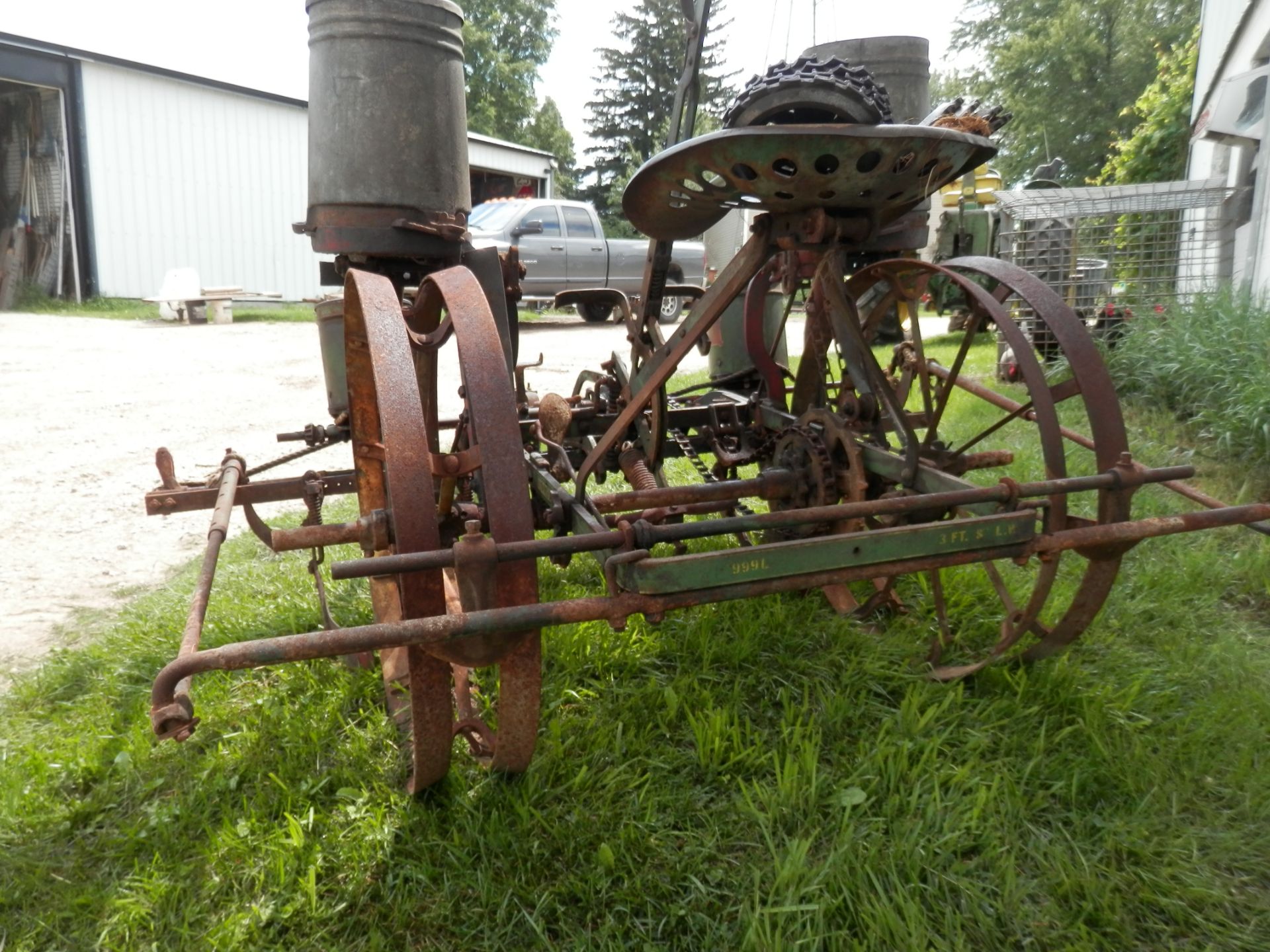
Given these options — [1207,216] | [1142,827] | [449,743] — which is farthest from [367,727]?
[1207,216]

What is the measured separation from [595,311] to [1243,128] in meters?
6.01

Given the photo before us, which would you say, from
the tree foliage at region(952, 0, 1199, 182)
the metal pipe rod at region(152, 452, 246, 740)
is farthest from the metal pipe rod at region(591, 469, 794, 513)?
the tree foliage at region(952, 0, 1199, 182)

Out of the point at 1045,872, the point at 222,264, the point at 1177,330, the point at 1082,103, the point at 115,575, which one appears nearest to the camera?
the point at 1045,872

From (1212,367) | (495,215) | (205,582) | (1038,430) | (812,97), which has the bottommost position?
(205,582)

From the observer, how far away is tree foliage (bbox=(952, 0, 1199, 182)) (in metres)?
32.7

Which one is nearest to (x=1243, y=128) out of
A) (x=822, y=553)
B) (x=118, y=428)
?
(x=822, y=553)

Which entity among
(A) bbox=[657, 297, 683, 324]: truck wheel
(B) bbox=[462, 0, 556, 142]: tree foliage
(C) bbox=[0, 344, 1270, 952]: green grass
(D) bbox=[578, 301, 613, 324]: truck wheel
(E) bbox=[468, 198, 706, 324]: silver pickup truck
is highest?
(B) bbox=[462, 0, 556, 142]: tree foliage

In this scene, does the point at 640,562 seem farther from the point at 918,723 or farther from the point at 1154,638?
the point at 1154,638

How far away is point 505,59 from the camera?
3347 centimetres

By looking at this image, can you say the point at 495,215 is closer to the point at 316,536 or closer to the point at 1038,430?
the point at 1038,430

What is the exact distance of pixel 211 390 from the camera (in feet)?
28.1

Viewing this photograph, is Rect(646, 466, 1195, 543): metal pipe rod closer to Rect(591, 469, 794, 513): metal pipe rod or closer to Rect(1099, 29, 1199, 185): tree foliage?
Rect(591, 469, 794, 513): metal pipe rod

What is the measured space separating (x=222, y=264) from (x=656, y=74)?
2334cm

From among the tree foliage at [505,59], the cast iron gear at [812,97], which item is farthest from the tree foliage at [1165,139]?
the tree foliage at [505,59]
